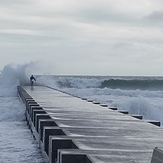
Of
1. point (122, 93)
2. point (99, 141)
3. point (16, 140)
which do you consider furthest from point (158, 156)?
point (122, 93)

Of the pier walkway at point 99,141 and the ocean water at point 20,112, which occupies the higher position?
the pier walkway at point 99,141

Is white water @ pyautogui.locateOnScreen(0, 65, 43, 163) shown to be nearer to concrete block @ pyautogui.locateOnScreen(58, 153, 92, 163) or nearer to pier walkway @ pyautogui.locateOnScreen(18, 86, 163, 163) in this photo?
pier walkway @ pyautogui.locateOnScreen(18, 86, 163, 163)

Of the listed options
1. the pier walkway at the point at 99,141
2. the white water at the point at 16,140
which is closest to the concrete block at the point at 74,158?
the pier walkway at the point at 99,141

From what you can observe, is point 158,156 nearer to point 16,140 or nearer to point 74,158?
point 74,158

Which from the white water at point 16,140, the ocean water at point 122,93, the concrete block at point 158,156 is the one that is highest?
the concrete block at point 158,156

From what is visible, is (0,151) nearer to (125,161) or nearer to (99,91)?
(125,161)

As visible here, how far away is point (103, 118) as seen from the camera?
32.3 ft

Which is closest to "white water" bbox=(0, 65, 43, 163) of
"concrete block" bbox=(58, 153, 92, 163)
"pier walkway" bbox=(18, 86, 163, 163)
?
"pier walkway" bbox=(18, 86, 163, 163)

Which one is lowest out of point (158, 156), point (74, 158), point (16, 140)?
point (16, 140)

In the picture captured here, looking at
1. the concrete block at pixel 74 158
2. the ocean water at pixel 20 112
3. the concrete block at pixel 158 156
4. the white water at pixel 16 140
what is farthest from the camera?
the ocean water at pixel 20 112

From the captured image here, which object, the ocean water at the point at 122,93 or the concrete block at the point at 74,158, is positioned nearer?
the concrete block at the point at 74,158

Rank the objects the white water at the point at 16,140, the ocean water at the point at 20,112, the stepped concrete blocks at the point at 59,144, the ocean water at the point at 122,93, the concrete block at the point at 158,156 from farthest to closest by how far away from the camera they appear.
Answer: the ocean water at the point at 122,93, the ocean water at the point at 20,112, the white water at the point at 16,140, the stepped concrete blocks at the point at 59,144, the concrete block at the point at 158,156

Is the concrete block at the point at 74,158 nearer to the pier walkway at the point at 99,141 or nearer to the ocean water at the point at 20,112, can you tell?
the pier walkway at the point at 99,141

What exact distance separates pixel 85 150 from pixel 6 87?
3342cm
